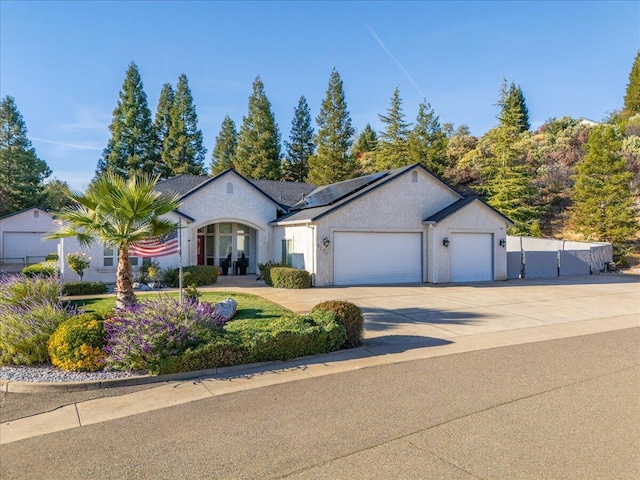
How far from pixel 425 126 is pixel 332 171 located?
1068 centimetres

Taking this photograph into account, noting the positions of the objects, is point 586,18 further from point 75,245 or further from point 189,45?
point 75,245

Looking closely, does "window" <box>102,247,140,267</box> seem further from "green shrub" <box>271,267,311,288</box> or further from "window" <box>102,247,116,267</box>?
"green shrub" <box>271,267,311,288</box>

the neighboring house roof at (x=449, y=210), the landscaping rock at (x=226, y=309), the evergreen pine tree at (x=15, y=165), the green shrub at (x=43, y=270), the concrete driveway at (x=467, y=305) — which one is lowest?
the concrete driveway at (x=467, y=305)

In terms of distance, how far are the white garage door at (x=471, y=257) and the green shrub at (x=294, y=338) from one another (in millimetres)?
13460

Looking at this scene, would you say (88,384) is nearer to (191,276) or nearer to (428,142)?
(191,276)

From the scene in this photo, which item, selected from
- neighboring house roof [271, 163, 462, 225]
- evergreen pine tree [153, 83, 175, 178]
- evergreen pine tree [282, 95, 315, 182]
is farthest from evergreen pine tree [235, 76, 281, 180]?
neighboring house roof [271, 163, 462, 225]

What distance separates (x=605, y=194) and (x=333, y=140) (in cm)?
2444

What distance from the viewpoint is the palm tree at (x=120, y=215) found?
8859 millimetres

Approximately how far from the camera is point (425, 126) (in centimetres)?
4281

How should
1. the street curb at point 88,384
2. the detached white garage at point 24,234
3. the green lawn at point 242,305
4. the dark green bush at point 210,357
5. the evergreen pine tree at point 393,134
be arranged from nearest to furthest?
the street curb at point 88,384 < the dark green bush at point 210,357 < the green lawn at point 242,305 < the detached white garage at point 24,234 < the evergreen pine tree at point 393,134

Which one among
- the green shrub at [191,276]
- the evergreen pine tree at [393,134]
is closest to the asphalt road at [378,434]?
the green shrub at [191,276]

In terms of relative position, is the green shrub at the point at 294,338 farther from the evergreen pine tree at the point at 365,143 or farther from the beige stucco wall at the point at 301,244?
the evergreen pine tree at the point at 365,143

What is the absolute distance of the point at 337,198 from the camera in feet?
66.2

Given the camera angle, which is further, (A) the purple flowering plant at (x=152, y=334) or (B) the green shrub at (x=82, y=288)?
(B) the green shrub at (x=82, y=288)
